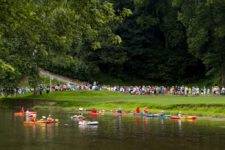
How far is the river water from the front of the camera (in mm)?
28062

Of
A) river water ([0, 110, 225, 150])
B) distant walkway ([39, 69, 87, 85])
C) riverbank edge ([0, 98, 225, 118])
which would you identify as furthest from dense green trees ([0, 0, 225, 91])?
river water ([0, 110, 225, 150])

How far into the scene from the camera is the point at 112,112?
5478cm

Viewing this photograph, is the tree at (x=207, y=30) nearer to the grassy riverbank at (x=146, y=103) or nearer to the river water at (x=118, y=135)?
the grassy riverbank at (x=146, y=103)

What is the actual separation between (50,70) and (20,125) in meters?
57.3

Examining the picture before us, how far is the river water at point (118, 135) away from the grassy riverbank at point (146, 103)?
448 centimetres

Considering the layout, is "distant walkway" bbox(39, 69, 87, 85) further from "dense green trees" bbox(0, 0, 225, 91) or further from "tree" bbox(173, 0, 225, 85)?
"tree" bbox(173, 0, 225, 85)

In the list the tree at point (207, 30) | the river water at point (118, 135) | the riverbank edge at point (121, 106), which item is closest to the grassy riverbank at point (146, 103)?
the riverbank edge at point (121, 106)

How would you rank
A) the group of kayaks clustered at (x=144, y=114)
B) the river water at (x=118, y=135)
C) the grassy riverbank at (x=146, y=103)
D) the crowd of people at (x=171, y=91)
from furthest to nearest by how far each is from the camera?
the crowd of people at (x=171, y=91) → the grassy riverbank at (x=146, y=103) → the group of kayaks clustered at (x=144, y=114) → the river water at (x=118, y=135)

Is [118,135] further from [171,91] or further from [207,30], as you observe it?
[207,30]

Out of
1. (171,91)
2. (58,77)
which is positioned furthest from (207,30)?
(58,77)

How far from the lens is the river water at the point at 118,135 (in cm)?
2806

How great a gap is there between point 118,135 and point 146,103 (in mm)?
22457

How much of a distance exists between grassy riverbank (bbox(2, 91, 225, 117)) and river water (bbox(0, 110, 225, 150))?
4485 millimetres

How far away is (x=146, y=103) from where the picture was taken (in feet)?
182
